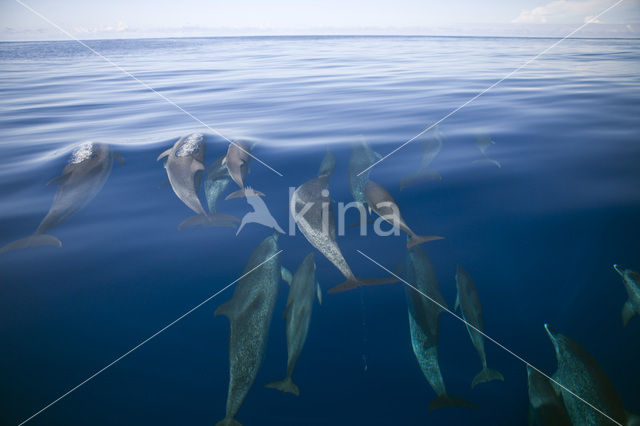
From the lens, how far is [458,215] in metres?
3.65

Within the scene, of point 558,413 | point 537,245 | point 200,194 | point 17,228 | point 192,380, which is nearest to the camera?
point 558,413

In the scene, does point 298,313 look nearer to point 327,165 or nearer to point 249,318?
point 249,318

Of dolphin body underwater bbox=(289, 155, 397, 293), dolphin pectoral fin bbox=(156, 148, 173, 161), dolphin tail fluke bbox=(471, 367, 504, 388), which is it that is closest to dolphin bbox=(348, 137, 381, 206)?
dolphin body underwater bbox=(289, 155, 397, 293)

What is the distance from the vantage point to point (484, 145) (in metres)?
4.93

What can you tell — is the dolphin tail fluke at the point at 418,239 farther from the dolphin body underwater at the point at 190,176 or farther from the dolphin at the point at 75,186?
the dolphin at the point at 75,186

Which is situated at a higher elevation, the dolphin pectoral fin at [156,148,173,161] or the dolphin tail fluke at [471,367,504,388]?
the dolphin pectoral fin at [156,148,173,161]

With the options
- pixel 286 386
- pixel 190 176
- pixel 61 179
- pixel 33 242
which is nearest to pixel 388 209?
pixel 286 386

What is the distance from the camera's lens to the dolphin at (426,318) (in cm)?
237

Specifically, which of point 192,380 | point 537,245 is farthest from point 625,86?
point 192,380

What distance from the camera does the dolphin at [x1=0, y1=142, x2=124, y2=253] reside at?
3.40 m

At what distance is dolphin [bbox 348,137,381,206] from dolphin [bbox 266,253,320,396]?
4.09 feet

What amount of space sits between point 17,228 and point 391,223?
408 centimetres

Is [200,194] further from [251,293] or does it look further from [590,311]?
[590,311]

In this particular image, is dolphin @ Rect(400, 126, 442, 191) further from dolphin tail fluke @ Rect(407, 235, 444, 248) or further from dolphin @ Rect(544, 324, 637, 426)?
dolphin @ Rect(544, 324, 637, 426)
